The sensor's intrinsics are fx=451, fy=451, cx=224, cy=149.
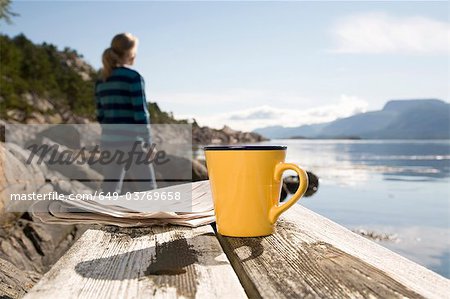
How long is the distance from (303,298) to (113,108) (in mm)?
3986

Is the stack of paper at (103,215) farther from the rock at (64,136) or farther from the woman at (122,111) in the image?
the rock at (64,136)

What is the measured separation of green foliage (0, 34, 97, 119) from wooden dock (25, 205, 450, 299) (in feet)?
89.3

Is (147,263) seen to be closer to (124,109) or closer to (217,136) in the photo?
(124,109)

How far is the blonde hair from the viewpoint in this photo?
4449 mm

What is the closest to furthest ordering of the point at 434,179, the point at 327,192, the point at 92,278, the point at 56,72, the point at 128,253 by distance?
1. the point at 92,278
2. the point at 128,253
3. the point at 327,192
4. the point at 434,179
5. the point at 56,72

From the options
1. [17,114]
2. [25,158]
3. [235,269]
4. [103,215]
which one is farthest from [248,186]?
[17,114]

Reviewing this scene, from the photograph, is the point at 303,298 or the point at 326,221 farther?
the point at 326,221

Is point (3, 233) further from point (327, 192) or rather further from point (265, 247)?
point (327, 192)

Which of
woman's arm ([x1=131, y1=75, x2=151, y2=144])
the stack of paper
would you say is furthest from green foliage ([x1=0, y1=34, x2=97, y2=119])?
the stack of paper

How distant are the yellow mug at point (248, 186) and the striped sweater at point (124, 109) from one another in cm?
333

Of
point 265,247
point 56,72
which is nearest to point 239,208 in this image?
point 265,247

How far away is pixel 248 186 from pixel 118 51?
370 centimetres

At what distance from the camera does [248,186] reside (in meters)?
1.12

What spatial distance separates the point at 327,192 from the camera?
14.5 metres
